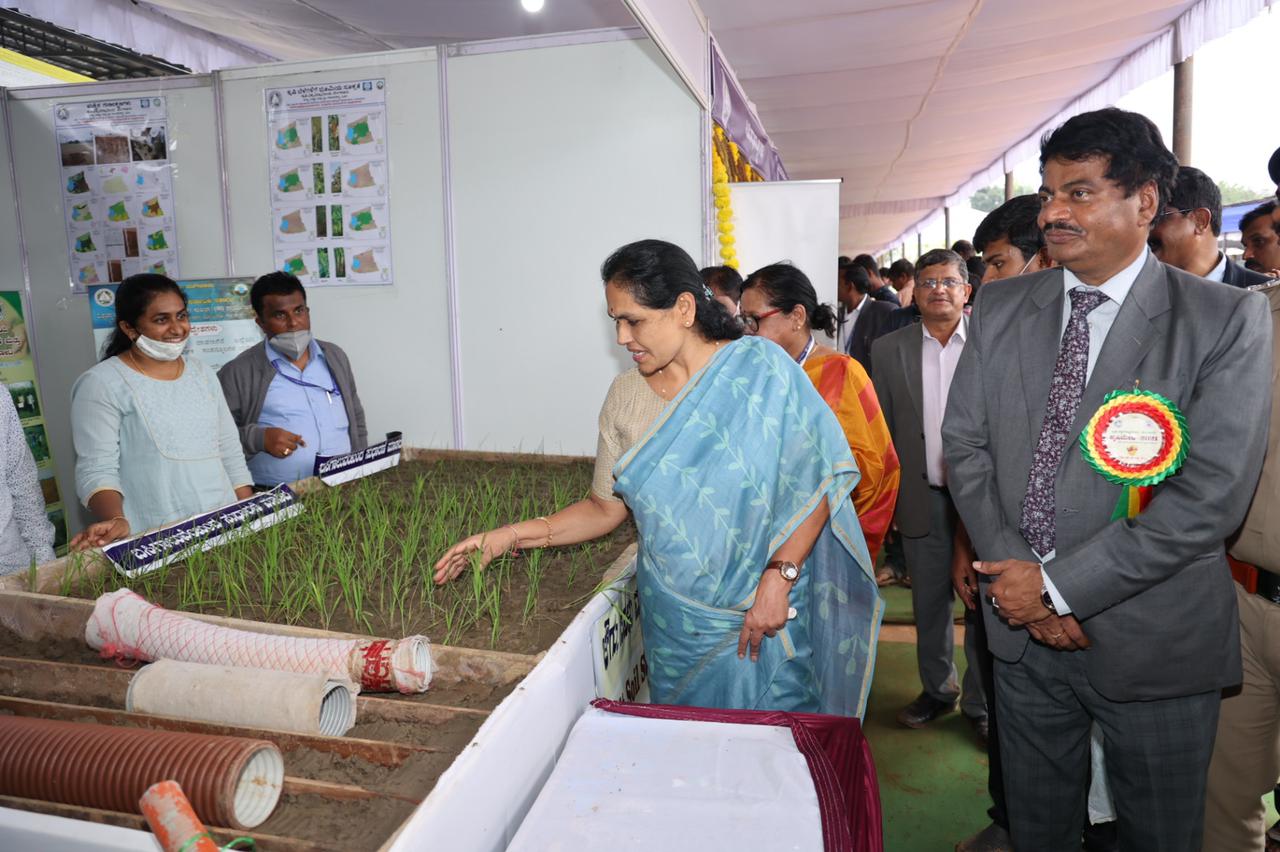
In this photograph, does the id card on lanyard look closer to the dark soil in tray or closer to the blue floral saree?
the dark soil in tray

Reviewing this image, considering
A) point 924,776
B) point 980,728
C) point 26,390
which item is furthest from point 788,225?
point 26,390

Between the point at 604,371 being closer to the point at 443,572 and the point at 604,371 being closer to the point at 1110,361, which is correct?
the point at 443,572

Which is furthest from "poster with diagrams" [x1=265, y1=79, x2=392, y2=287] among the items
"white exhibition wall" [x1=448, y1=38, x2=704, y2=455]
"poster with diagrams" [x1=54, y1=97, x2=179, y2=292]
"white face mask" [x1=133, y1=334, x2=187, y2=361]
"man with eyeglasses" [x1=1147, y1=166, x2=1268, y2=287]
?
"man with eyeglasses" [x1=1147, y1=166, x2=1268, y2=287]

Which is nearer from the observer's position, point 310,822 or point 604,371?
point 310,822

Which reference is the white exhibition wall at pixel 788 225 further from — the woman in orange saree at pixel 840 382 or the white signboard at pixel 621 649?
the white signboard at pixel 621 649

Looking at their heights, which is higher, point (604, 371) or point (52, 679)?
point (604, 371)

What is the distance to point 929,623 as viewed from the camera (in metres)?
2.89

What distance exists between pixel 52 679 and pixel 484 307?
2788 mm

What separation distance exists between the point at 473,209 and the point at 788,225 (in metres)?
1.76

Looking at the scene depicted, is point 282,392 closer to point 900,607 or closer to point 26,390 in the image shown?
point 26,390

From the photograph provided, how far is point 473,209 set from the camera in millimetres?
3996

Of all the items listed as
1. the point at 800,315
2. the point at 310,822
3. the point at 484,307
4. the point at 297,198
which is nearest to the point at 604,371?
the point at 484,307

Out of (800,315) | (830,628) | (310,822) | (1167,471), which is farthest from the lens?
(800,315)

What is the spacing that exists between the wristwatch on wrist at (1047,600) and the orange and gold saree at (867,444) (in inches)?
38.6
